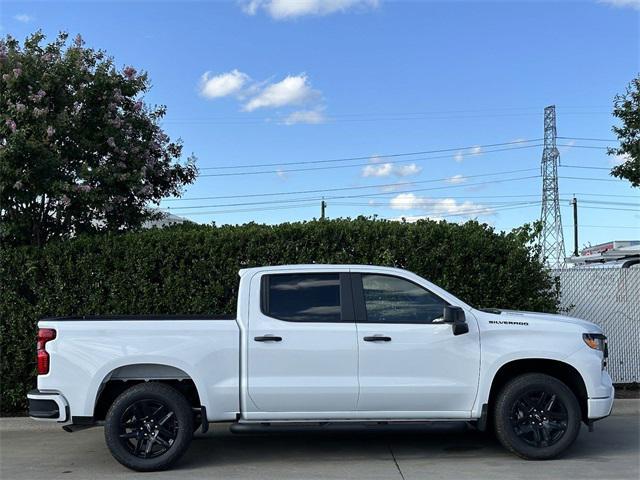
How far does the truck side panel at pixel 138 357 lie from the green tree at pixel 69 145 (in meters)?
3.87

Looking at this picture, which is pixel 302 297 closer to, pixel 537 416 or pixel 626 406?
pixel 537 416

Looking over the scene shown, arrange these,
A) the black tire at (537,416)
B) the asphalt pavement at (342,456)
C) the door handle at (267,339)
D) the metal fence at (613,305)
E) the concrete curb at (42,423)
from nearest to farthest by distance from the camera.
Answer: the asphalt pavement at (342,456) → the door handle at (267,339) → the black tire at (537,416) → the concrete curb at (42,423) → the metal fence at (613,305)

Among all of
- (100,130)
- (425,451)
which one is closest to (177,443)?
(425,451)

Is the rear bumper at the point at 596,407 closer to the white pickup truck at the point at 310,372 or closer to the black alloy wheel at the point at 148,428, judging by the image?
the white pickup truck at the point at 310,372

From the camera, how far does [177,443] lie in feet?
20.4

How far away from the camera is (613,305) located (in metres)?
10.6

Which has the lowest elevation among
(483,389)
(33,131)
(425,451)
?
(425,451)

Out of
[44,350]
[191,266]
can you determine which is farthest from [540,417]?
[191,266]

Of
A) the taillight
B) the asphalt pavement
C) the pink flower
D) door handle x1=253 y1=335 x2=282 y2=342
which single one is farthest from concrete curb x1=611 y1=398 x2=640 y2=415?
the pink flower

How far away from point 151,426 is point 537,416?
3.67 m

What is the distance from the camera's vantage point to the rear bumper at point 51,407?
6152 millimetres

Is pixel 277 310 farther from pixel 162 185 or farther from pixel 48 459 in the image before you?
pixel 162 185

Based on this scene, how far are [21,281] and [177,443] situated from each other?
13.9ft

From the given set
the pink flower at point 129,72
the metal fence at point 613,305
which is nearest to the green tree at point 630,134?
the metal fence at point 613,305
